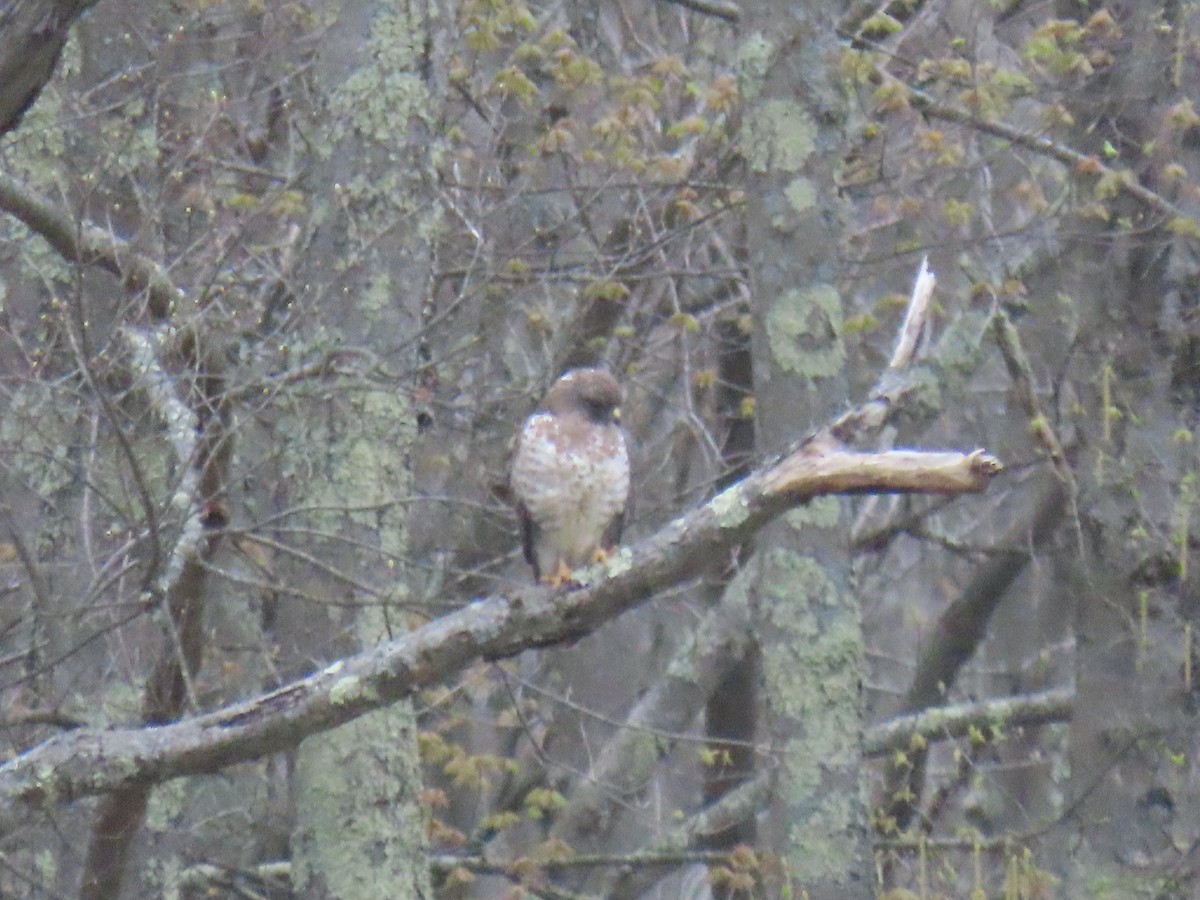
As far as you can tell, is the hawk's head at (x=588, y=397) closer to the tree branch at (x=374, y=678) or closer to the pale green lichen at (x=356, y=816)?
the pale green lichen at (x=356, y=816)

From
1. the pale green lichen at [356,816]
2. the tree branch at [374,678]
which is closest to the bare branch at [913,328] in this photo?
the tree branch at [374,678]

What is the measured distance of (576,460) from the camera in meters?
5.82

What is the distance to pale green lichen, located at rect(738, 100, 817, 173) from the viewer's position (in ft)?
20.8

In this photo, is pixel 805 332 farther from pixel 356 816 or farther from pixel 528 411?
pixel 356 816

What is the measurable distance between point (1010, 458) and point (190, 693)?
5374 mm

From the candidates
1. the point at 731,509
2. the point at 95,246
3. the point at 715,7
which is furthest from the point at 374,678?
the point at 715,7

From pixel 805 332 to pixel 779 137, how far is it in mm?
658

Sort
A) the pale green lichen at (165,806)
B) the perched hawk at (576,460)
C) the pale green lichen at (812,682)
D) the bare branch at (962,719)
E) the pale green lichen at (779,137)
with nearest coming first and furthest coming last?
the perched hawk at (576,460) → the pale green lichen at (812,682) → the pale green lichen at (779,137) → the pale green lichen at (165,806) → the bare branch at (962,719)

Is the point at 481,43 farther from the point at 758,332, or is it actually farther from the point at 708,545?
the point at 708,545

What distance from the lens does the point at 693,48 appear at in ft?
30.5

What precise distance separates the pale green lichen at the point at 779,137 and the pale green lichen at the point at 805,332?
16.9 inches

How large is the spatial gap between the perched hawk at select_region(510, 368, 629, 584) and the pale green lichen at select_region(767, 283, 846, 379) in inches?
25.2

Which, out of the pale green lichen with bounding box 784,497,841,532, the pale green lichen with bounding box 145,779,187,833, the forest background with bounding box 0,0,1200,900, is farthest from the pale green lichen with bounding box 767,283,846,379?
the pale green lichen with bounding box 145,779,187,833

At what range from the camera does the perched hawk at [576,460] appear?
230 inches
